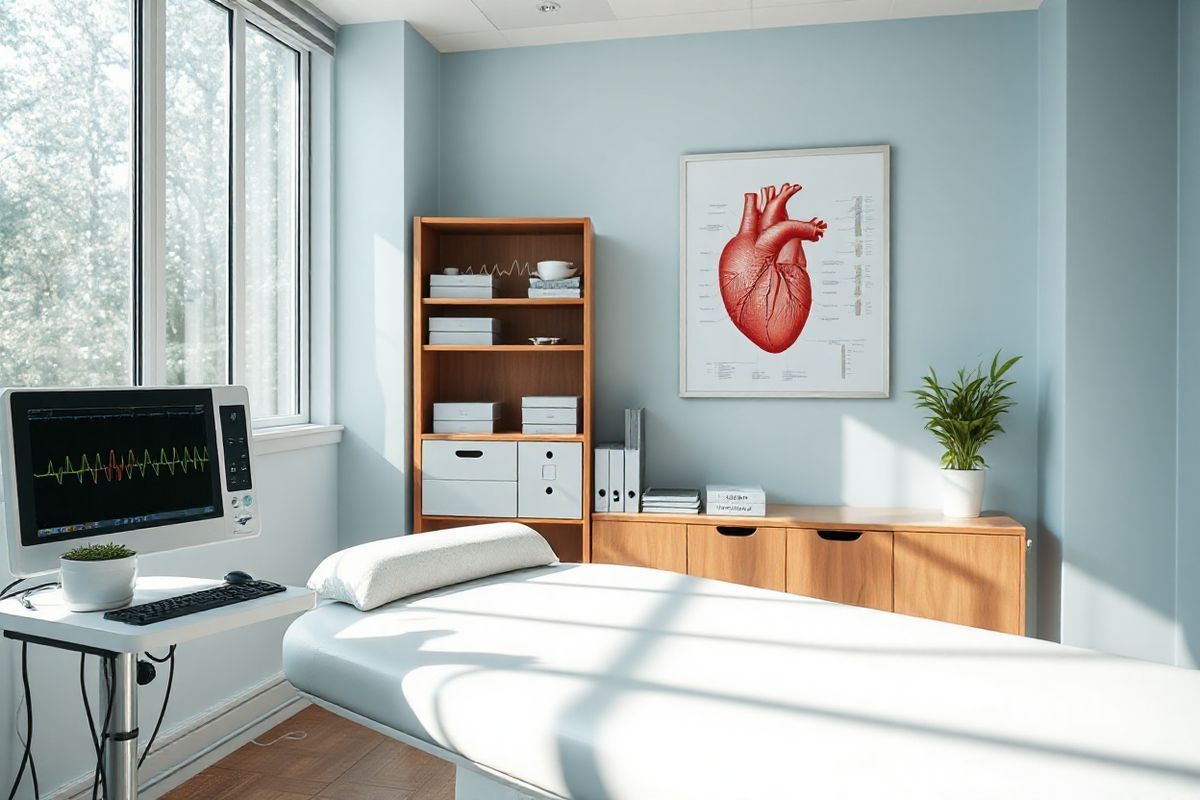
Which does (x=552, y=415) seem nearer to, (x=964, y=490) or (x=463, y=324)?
(x=463, y=324)

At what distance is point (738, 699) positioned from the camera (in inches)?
53.7

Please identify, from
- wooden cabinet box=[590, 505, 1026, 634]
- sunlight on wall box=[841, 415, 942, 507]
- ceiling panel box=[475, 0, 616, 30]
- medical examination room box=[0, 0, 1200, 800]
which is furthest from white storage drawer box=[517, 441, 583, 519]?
ceiling panel box=[475, 0, 616, 30]

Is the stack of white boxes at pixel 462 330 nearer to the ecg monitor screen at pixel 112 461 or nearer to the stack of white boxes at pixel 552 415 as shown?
the stack of white boxes at pixel 552 415

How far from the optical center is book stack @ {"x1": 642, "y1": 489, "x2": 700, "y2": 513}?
3.04 m

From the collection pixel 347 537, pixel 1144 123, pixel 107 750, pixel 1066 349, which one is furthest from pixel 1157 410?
pixel 107 750

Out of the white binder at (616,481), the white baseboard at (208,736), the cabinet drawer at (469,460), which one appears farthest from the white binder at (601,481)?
the white baseboard at (208,736)

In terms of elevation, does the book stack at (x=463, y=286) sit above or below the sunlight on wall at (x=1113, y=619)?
above

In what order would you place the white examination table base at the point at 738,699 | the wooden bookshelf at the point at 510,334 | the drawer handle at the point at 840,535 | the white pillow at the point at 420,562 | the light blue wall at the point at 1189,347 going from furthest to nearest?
1. the wooden bookshelf at the point at 510,334
2. the drawer handle at the point at 840,535
3. the light blue wall at the point at 1189,347
4. the white pillow at the point at 420,562
5. the white examination table base at the point at 738,699

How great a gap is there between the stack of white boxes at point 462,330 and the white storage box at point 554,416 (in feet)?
0.98

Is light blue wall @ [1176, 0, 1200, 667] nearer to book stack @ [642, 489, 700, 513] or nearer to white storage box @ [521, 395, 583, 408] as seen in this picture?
book stack @ [642, 489, 700, 513]

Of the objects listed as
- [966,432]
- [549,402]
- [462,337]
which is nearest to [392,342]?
[462,337]

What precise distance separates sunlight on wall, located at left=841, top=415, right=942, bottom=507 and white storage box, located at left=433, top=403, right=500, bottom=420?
4.21 feet

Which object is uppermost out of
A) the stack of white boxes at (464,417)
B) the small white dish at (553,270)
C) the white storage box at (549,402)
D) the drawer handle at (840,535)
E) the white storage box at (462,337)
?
the small white dish at (553,270)

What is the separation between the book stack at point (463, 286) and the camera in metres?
3.16
